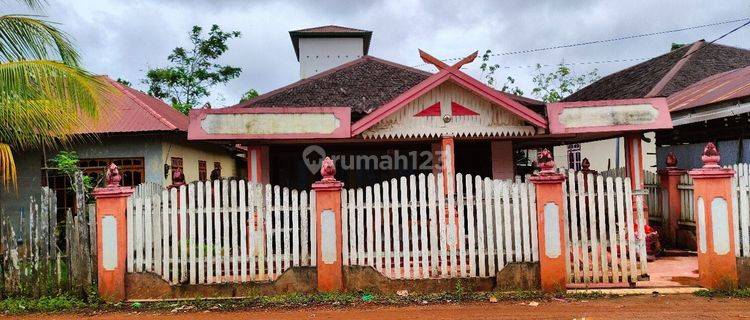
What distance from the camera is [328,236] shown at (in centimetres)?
662

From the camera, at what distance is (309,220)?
6.76 meters

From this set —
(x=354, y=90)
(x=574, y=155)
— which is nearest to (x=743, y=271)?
(x=354, y=90)

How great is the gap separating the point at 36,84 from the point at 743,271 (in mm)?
8958

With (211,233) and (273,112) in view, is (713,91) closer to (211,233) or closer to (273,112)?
(273,112)

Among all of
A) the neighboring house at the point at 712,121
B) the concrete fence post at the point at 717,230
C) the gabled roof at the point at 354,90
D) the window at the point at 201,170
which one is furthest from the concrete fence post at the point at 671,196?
the window at the point at 201,170

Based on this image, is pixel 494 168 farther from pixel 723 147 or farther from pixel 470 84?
pixel 723 147

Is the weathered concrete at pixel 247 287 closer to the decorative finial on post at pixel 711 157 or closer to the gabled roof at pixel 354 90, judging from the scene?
the gabled roof at pixel 354 90

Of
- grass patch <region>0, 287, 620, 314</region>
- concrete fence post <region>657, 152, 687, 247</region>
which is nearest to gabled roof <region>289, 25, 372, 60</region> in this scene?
concrete fence post <region>657, 152, 687, 247</region>

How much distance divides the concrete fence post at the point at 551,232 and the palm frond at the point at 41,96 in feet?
18.7

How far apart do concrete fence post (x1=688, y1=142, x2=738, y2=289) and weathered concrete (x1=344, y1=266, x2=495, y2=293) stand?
105 inches

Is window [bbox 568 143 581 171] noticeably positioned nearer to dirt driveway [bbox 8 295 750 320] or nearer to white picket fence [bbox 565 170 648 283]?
white picket fence [bbox 565 170 648 283]

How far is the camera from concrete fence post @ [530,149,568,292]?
21.6ft

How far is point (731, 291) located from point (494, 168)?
4.33 m

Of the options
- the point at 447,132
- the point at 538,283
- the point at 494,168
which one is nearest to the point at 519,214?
the point at 538,283
